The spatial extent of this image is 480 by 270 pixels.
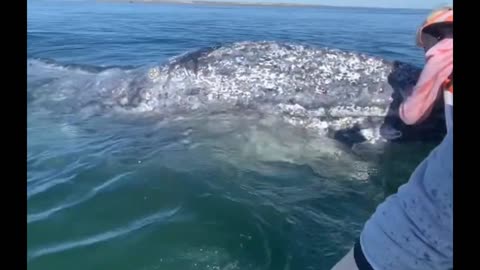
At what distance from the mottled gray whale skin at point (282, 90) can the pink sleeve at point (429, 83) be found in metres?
0.90

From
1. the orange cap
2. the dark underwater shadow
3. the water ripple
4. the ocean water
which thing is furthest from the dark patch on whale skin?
the water ripple

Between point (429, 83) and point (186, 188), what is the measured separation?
200cm

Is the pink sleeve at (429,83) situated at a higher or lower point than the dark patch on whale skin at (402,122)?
higher

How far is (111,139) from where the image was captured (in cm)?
585

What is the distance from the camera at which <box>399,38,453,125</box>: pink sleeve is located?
12.4 ft

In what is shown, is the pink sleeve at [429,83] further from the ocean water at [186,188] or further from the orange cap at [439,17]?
the ocean water at [186,188]

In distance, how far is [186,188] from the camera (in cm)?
470

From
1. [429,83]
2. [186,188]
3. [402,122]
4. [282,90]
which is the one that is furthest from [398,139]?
[186,188]

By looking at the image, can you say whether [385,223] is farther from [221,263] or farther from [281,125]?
[281,125]

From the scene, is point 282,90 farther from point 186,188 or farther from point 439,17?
point 439,17

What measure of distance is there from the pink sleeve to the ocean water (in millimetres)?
759

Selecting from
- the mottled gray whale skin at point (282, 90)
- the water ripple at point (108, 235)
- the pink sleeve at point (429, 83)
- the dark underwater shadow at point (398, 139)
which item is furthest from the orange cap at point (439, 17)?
the water ripple at point (108, 235)

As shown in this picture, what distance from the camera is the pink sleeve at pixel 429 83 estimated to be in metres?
3.78
